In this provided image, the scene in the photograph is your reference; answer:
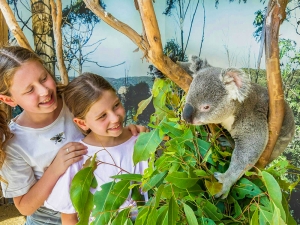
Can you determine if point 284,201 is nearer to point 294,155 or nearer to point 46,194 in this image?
point 46,194

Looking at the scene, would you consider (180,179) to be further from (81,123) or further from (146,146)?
(81,123)

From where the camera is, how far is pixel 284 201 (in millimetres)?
947

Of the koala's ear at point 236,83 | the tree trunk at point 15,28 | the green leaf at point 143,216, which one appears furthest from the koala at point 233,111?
the tree trunk at point 15,28

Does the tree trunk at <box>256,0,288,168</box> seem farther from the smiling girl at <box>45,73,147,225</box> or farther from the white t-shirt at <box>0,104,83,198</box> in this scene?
the white t-shirt at <box>0,104,83,198</box>

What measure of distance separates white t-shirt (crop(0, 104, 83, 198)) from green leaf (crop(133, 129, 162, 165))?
528mm

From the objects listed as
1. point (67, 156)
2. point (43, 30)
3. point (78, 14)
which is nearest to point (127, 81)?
point (78, 14)

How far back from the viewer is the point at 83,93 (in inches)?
51.0

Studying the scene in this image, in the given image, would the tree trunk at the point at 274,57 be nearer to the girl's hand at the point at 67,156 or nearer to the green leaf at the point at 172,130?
the green leaf at the point at 172,130

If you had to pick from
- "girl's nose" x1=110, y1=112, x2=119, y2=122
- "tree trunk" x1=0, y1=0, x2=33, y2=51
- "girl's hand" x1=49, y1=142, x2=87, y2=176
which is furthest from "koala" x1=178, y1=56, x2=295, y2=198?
"tree trunk" x1=0, y1=0, x2=33, y2=51

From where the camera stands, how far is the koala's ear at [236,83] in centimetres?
98

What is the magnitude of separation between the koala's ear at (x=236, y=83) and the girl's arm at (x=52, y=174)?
621 mm

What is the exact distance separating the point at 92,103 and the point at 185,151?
0.47 meters

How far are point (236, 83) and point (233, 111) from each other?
0.10 meters

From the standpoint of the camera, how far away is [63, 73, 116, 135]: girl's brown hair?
4.18 feet
